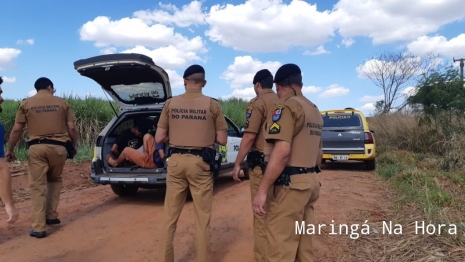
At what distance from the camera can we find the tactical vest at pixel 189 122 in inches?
158

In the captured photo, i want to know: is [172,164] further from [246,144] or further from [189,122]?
[246,144]

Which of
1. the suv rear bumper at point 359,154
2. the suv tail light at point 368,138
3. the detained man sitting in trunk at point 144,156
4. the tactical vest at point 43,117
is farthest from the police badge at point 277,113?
the suv tail light at point 368,138

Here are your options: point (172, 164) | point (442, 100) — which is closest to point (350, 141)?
point (442, 100)

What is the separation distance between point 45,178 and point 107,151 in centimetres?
179

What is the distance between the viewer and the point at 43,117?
5172 mm

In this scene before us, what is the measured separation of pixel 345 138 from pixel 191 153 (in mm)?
6924

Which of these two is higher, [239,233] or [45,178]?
[45,178]

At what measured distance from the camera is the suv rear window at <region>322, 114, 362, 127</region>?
10469 millimetres

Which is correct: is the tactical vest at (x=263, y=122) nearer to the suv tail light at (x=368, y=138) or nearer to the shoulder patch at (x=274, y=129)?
the shoulder patch at (x=274, y=129)

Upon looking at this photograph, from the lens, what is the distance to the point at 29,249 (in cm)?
463

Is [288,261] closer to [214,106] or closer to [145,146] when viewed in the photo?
[214,106]

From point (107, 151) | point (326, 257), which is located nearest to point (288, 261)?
point (326, 257)

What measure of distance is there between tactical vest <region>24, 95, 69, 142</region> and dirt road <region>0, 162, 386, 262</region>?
1279 millimetres

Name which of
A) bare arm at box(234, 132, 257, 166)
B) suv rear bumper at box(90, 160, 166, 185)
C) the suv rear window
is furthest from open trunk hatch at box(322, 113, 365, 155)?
bare arm at box(234, 132, 257, 166)
